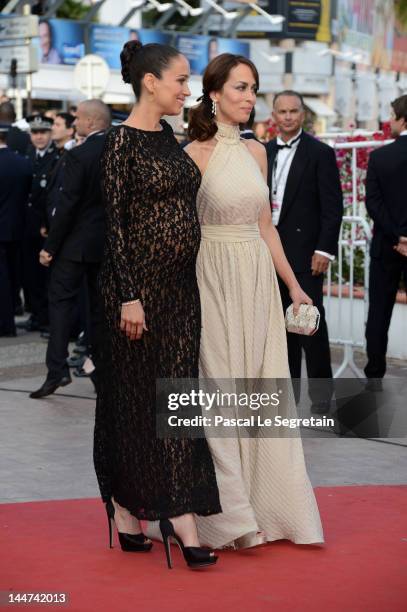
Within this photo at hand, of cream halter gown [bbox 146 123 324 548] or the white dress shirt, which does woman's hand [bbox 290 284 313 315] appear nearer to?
cream halter gown [bbox 146 123 324 548]

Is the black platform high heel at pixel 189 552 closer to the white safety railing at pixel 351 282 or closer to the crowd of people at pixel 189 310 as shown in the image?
the crowd of people at pixel 189 310

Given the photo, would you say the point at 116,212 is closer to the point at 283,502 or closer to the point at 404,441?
the point at 283,502

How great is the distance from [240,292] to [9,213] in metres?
7.75

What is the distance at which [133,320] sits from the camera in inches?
199

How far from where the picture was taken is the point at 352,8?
3113 inches

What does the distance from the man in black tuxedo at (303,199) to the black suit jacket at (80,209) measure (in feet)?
3.93

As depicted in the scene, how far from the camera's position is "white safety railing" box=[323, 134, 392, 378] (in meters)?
9.98

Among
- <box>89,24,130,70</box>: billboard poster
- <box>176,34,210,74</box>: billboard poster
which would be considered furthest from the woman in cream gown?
<box>176,34,210,74</box>: billboard poster

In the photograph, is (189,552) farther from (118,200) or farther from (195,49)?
(195,49)

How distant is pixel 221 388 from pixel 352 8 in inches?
2998

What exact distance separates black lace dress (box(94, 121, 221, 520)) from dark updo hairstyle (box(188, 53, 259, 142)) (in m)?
0.32

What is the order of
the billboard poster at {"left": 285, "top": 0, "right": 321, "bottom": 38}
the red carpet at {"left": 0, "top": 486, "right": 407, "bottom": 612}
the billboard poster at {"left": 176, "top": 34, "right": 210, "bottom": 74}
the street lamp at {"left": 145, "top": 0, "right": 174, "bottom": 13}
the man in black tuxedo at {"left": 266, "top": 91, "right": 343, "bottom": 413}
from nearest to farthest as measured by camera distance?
the red carpet at {"left": 0, "top": 486, "right": 407, "bottom": 612} → the man in black tuxedo at {"left": 266, "top": 91, "right": 343, "bottom": 413} → the street lamp at {"left": 145, "top": 0, "right": 174, "bottom": 13} → the billboard poster at {"left": 176, "top": 34, "right": 210, "bottom": 74} → the billboard poster at {"left": 285, "top": 0, "right": 321, "bottom": 38}

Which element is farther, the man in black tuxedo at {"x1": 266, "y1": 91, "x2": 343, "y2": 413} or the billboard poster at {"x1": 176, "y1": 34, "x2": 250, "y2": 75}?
the billboard poster at {"x1": 176, "y1": 34, "x2": 250, "y2": 75}

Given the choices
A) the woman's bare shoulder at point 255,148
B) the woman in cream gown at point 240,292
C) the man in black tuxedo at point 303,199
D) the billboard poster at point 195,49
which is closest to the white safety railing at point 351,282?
the man in black tuxedo at point 303,199
